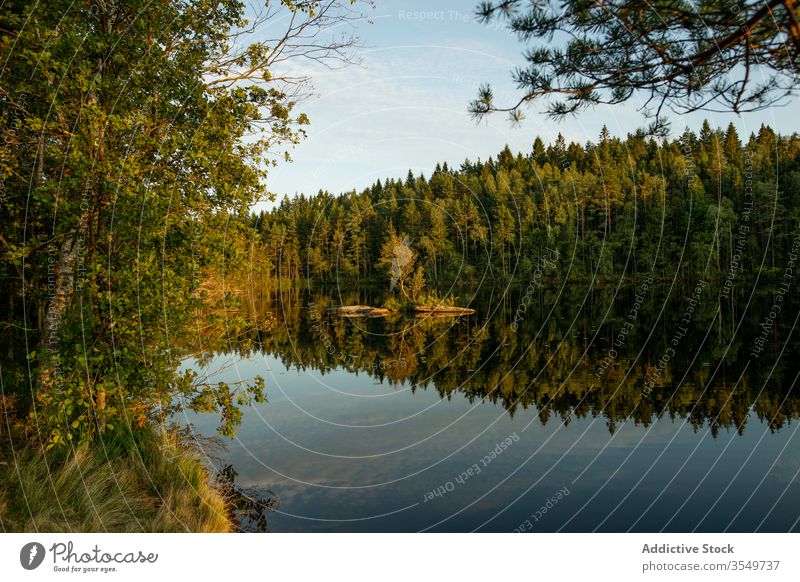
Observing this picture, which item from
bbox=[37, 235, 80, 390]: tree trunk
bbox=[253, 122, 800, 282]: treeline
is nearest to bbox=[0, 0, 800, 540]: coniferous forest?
bbox=[37, 235, 80, 390]: tree trunk

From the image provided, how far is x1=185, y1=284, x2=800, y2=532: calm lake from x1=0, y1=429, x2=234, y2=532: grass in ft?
5.05

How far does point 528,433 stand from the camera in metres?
12.2

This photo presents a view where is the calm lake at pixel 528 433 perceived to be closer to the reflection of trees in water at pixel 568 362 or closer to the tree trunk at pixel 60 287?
the reflection of trees in water at pixel 568 362

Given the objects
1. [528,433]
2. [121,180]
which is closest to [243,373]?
[528,433]

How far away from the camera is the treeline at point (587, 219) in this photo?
170ft

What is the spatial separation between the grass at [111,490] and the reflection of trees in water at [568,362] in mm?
9152

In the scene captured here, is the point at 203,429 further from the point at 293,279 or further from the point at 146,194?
the point at 293,279

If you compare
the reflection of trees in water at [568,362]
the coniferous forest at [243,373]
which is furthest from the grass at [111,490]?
the reflection of trees in water at [568,362]

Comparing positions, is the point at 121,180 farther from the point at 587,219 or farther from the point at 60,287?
the point at 587,219

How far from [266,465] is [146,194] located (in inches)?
249

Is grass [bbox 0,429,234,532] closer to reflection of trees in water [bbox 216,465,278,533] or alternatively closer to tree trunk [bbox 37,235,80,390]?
reflection of trees in water [bbox 216,465,278,533]

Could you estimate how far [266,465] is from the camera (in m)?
10.2

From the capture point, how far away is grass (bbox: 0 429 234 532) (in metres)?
5.14
